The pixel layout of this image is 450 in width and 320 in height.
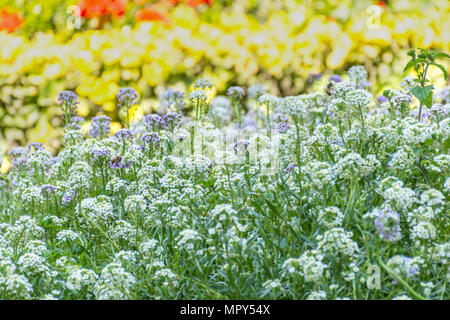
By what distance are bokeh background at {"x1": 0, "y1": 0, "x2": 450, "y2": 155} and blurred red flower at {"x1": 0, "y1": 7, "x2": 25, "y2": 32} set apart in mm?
11

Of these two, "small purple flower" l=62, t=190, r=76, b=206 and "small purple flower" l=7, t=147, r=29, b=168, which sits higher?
"small purple flower" l=7, t=147, r=29, b=168

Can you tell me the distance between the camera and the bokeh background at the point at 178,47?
20.0 ft

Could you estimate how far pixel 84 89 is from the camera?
19.9 ft

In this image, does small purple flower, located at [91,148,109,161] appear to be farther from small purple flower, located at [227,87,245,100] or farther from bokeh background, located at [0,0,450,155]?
bokeh background, located at [0,0,450,155]

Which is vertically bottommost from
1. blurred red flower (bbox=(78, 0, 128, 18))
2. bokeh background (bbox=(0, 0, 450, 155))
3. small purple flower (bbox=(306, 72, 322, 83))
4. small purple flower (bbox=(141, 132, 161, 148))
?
small purple flower (bbox=(141, 132, 161, 148))

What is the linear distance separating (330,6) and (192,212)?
422cm

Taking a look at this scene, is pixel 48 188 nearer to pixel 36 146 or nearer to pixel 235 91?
pixel 36 146

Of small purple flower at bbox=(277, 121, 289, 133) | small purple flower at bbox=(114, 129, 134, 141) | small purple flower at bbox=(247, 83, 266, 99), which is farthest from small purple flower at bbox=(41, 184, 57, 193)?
small purple flower at bbox=(247, 83, 266, 99)

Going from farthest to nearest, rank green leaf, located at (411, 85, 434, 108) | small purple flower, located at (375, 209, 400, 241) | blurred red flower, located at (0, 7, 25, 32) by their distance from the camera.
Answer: blurred red flower, located at (0, 7, 25, 32)
green leaf, located at (411, 85, 434, 108)
small purple flower, located at (375, 209, 400, 241)

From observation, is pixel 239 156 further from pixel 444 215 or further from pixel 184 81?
pixel 184 81

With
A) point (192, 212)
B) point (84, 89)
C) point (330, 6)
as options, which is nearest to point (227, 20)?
point (330, 6)

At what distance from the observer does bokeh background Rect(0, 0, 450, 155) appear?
6.10 meters

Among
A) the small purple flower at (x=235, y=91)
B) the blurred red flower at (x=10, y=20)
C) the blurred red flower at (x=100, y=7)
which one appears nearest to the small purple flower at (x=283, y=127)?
the small purple flower at (x=235, y=91)

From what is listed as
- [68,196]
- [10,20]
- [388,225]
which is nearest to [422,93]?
[388,225]
